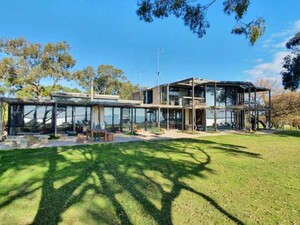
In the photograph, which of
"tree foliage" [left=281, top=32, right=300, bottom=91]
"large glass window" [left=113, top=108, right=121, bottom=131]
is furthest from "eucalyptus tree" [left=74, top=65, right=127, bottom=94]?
"tree foliage" [left=281, top=32, right=300, bottom=91]

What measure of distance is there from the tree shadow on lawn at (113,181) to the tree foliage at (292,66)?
1544 centimetres

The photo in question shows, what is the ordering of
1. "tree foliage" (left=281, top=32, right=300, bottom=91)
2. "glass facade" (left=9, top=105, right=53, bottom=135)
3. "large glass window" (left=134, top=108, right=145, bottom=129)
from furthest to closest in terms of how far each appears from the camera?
"large glass window" (left=134, top=108, right=145, bottom=129), "tree foliage" (left=281, top=32, right=300, bottom=91), "glass facade" (left=9, top=105, right=53, bottom=135)

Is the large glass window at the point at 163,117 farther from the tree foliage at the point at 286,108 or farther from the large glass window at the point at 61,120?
the tree foliage at the point at 286,108

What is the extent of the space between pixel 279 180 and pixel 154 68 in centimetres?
2090

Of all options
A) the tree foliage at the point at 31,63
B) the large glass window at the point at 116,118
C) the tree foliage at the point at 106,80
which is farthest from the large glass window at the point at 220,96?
the tree foliage at the point at 106,80

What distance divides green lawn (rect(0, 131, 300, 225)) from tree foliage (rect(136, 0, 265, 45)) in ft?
11.9

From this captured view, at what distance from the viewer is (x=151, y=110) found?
21844 millimetres

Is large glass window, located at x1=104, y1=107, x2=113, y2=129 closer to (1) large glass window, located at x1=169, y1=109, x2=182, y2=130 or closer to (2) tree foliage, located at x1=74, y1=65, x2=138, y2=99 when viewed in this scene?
(1) large glass window, located at x1=169, y1=109, x2=182, y2=130

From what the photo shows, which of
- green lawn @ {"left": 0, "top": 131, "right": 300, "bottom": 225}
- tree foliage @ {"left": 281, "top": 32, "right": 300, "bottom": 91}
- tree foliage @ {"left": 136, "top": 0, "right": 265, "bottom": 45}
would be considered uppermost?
tree foliage @ {"left": 281, "top": 32, "right": 300, "bottom": 91}

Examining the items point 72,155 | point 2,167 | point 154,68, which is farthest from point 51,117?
point 154,68

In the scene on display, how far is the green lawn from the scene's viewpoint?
3.33 m

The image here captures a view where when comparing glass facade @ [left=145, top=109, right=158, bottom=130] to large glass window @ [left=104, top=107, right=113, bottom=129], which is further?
glass facade @ [left=145, top=109, right=158, bottom=130]

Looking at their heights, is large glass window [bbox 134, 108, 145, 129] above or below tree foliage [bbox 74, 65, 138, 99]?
below

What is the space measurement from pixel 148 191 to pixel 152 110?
17.6 metres
